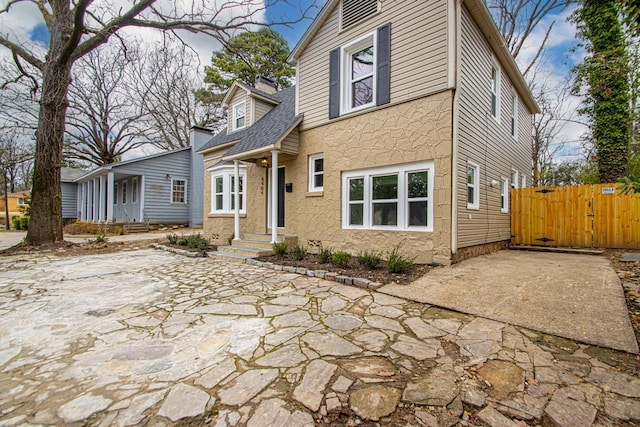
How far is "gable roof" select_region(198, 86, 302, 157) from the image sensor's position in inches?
320

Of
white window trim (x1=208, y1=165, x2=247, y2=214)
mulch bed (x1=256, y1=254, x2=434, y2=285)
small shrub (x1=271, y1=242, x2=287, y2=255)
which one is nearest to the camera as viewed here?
mulch bed (x1=256, y1=254, x2=434, y2=285)

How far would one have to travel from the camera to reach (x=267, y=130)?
8906 mm

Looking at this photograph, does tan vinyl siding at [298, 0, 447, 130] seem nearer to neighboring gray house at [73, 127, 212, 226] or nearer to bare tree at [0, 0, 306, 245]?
bare tree at [0, 0, 306, 245]

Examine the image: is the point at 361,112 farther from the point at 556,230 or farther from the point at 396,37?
the point at 556,230

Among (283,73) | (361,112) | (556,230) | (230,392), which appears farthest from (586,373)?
(283,73)

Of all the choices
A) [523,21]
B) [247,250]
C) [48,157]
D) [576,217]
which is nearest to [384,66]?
[247,250]

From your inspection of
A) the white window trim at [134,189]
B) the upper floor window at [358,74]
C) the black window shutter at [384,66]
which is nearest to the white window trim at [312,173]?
the upper floor window at [358,74]

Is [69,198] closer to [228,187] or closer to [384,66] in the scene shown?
[228,187]

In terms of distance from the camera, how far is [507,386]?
6.84ft

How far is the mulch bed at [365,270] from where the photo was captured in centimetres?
502

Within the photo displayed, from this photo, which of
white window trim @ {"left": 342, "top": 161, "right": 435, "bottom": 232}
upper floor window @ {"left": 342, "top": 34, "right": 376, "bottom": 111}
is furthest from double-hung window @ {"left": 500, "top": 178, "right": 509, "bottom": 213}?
upper floor window @ {"left": 342, "top": 34, "right": 376, "bottom": 111}

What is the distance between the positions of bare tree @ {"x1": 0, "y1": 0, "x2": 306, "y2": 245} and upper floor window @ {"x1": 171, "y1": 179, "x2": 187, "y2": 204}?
795cm

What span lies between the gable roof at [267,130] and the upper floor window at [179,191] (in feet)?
23.7

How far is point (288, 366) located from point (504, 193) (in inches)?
371
